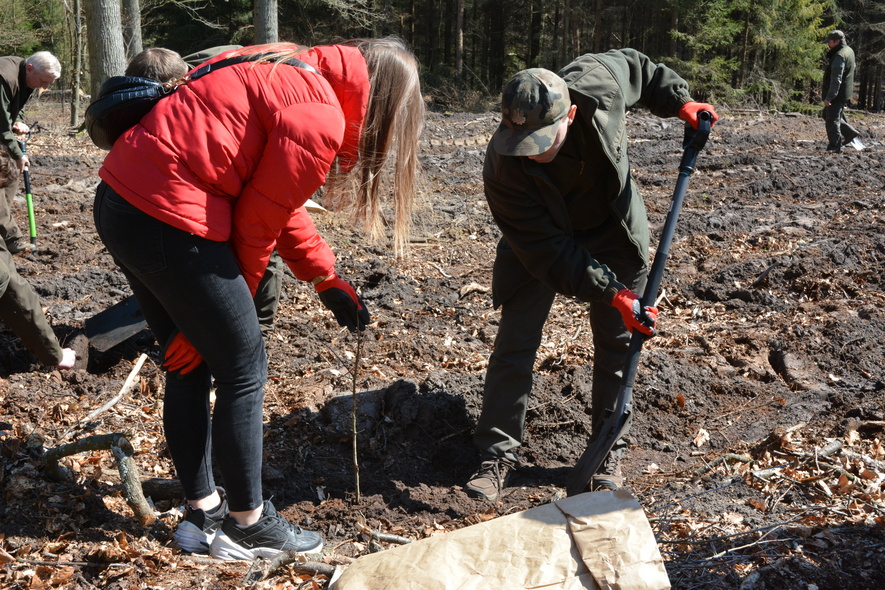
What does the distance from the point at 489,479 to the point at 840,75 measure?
1172 centimetres

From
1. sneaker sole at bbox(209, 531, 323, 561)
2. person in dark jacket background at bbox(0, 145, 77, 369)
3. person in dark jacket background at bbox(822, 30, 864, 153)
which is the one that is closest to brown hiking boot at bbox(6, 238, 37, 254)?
person in dark jacket background at bbox(0, 145, 77, 369)

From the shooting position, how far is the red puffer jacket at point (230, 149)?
2156 mm

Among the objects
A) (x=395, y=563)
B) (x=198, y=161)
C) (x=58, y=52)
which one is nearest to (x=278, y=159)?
(x=198, y=161)

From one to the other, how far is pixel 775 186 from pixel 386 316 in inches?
255

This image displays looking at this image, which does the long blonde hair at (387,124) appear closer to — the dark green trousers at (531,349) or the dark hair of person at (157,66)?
the dark hair of person at (157,66)

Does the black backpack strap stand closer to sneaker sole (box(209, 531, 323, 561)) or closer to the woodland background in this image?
sneaker sole (box(209, 531, 323, 561))

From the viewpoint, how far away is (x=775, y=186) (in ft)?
31.8

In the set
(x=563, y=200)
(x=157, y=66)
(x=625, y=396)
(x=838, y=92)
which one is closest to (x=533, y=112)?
(x=563, y=200)

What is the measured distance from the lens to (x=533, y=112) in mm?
2744

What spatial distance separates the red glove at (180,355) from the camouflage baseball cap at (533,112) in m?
1.35

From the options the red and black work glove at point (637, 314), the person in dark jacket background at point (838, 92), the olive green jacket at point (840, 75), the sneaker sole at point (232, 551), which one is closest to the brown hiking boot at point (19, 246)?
the sneaker sole at point (232, 551)

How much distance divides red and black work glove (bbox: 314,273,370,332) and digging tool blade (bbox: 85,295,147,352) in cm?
220

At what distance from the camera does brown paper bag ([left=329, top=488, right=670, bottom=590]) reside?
2182 mm

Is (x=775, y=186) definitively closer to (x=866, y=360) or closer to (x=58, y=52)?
(x=866, y=360)
